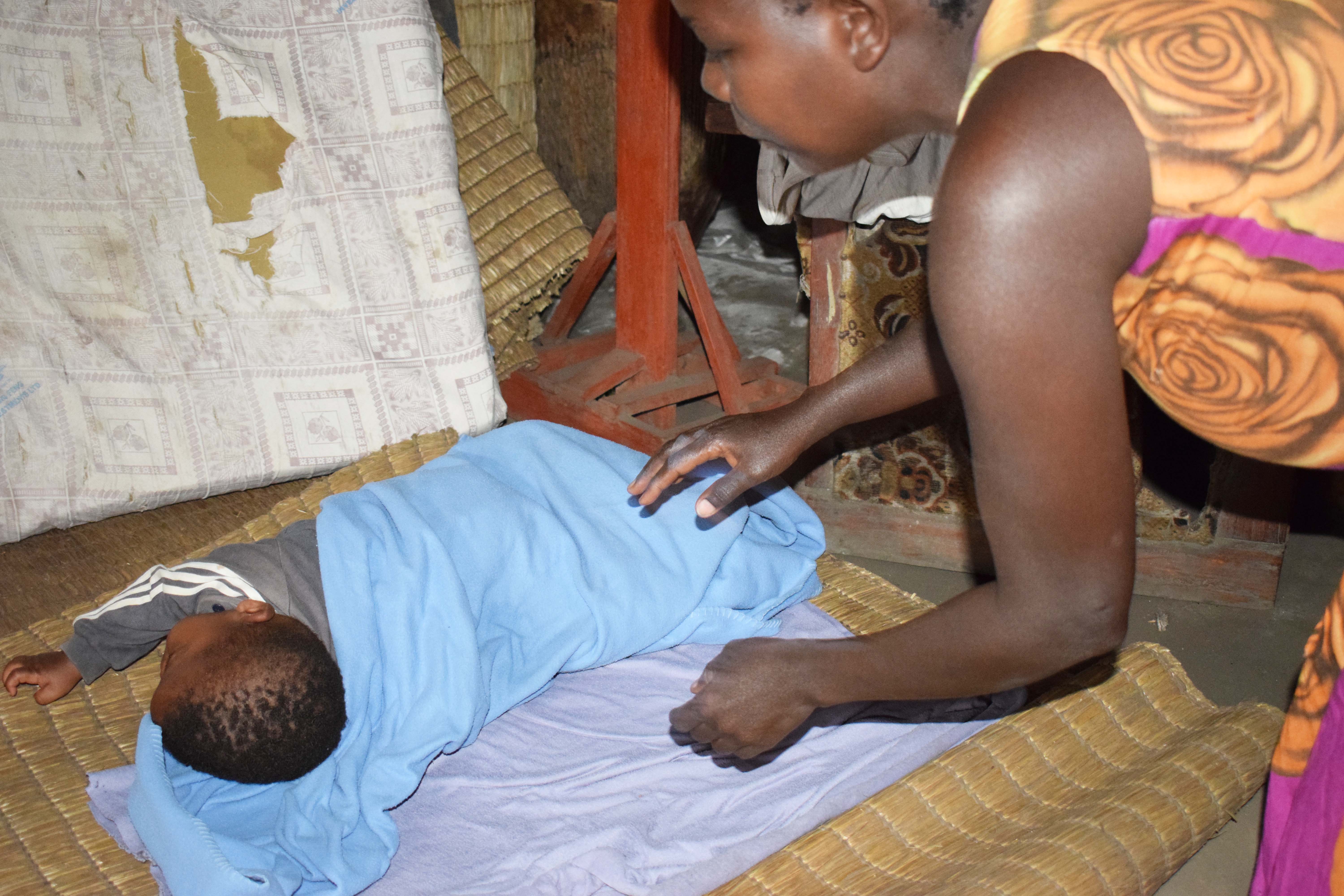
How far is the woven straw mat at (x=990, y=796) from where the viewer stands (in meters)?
1.42

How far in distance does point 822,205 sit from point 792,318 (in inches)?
64.5

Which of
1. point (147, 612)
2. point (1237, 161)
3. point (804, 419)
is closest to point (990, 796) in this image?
point (804, 419)

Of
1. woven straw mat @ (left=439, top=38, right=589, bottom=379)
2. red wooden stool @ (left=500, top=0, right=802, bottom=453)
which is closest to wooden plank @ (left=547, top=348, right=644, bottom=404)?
red wooden stool @ (left=500, top=0, right=802, bottom=453)

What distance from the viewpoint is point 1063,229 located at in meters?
0.69

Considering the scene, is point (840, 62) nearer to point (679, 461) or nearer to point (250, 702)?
point (679, 461)

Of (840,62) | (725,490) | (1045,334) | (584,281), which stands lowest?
(584,281)

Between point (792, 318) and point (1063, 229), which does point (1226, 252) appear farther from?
point (792, 318)

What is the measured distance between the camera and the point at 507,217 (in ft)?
8.80

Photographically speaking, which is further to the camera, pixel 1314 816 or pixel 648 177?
pixel 648 177

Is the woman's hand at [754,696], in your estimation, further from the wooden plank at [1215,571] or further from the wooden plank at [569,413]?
the wooden plank at [1215,571]

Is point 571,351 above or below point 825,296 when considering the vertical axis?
below

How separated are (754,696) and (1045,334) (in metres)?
0.45

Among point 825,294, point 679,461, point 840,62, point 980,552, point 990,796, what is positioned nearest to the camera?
point 840,62

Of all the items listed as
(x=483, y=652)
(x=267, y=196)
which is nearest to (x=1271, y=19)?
(x=483, y=652)
